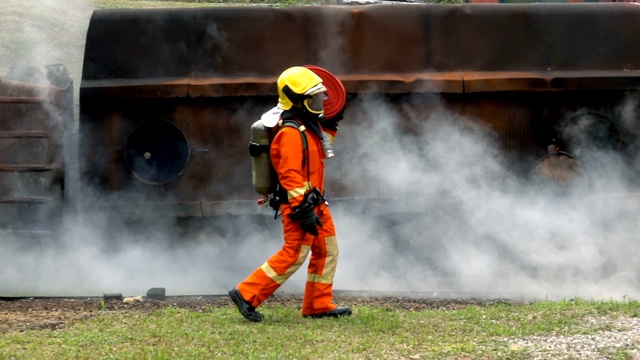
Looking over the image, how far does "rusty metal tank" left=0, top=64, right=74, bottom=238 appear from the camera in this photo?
989 cm

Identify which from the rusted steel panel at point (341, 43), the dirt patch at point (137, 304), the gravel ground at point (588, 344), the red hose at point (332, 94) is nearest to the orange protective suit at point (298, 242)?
the red hose at point (332, 94)

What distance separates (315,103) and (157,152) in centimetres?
289

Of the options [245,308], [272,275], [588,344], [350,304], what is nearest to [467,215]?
[350,304]

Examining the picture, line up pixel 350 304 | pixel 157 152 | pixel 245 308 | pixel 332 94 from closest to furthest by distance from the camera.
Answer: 1. pixel 245 308
2. pixel 332 94
3. pixel 350 304
4. pixel 157 152

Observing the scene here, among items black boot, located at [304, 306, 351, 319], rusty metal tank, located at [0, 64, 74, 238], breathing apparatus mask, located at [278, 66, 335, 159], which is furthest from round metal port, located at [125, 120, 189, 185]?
black boot, located at [304, 306, 351, 319]

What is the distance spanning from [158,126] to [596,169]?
13.4ft

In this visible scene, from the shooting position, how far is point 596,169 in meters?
9.78

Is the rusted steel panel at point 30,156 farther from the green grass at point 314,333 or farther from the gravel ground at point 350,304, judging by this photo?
the green grass at point 314,333

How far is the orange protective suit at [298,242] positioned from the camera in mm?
7078

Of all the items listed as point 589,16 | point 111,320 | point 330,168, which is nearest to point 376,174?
point 330,168

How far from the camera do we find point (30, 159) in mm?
9922

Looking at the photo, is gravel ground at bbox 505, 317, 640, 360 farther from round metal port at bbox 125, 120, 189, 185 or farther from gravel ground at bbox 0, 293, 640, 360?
round metal port at bbox 125, 120, 189, 185

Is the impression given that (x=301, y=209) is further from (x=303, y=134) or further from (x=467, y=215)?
(x=467, y=215)

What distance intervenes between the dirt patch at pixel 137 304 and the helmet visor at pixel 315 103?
1641mm
